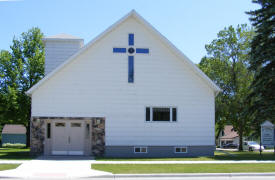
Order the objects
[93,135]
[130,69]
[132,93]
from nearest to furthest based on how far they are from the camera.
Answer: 1. [93,135]
2. [132,93]
3. [130,69]

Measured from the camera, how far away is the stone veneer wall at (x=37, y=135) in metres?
23.3

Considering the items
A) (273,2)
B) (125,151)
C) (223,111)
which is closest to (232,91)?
(223,111)

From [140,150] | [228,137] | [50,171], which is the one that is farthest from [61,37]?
[228,137]

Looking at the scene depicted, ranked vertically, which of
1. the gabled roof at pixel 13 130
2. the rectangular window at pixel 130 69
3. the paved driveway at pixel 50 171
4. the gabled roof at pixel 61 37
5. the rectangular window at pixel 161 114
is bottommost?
the gabled roof at pixel 13 130

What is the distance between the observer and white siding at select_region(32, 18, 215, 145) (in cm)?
2347

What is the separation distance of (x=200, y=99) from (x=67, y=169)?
Result: 10.9 meters

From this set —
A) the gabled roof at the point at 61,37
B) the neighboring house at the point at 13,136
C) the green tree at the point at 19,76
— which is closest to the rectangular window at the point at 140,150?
the gabled roof at the point at 61,37

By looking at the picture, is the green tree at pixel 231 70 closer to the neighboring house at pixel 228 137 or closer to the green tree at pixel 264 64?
the green tree at pixel 264 64

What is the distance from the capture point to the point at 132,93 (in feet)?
78.8

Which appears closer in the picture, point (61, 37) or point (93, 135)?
point (93, 135)

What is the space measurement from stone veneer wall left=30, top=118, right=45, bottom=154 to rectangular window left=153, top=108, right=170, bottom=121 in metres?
6.69

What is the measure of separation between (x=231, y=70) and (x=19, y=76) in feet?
79.8

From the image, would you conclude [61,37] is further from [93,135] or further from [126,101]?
[93,135]

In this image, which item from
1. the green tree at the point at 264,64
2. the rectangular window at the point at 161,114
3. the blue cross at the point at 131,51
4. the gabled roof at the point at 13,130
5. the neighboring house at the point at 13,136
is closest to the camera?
the rectangular window at the point at 161,114
